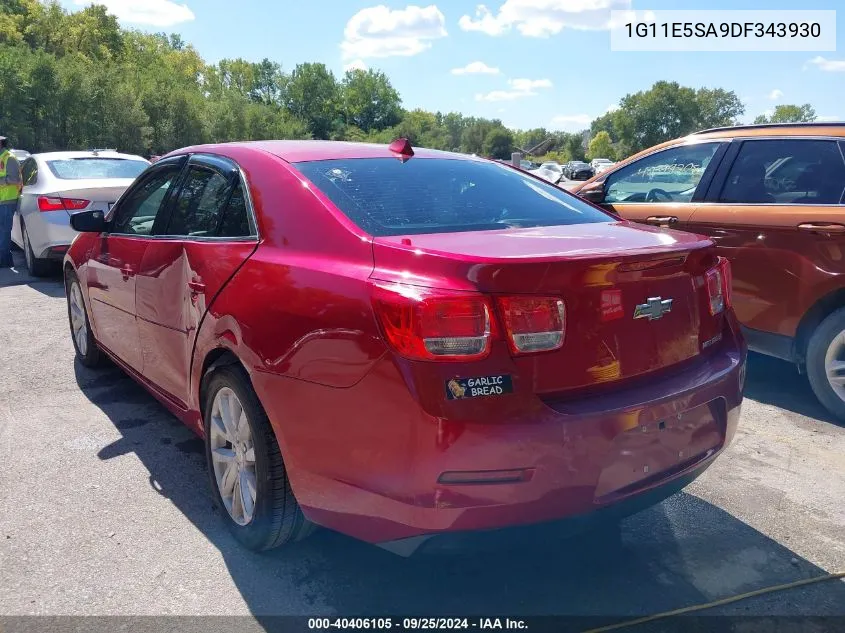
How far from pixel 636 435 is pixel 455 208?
45.2 inches

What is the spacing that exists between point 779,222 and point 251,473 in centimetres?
350

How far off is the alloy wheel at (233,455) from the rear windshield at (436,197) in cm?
89

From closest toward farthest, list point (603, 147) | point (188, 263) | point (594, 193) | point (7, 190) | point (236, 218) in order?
point (236, 218) < point (188, 263) < point (594, 193) < point (7, 190) < point (603, 147)

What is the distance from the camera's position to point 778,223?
4480 millimetres

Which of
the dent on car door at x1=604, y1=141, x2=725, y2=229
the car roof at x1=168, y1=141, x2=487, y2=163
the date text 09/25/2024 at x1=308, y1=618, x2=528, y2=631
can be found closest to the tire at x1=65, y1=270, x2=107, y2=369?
the car roof at x1=168, y1=141, x2=487, y2=163

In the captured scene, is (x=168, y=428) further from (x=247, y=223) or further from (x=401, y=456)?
(x=401, y=456)

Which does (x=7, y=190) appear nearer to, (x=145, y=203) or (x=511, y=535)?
(x=145, y=203)

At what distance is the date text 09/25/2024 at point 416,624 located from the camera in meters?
2.44

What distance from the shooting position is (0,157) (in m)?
9.24

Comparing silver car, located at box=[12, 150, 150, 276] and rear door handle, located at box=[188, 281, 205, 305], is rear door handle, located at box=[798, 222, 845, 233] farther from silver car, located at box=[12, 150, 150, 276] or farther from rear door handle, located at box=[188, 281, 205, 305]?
silver car, located at box=[12, 150, 150, 276]

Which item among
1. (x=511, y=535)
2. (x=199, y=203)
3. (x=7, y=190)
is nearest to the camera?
(x=511, y=535)

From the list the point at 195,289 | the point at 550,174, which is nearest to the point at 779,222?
the point at 195,289

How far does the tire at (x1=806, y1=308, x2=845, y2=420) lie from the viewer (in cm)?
427

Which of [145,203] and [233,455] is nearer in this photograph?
[233,455]
